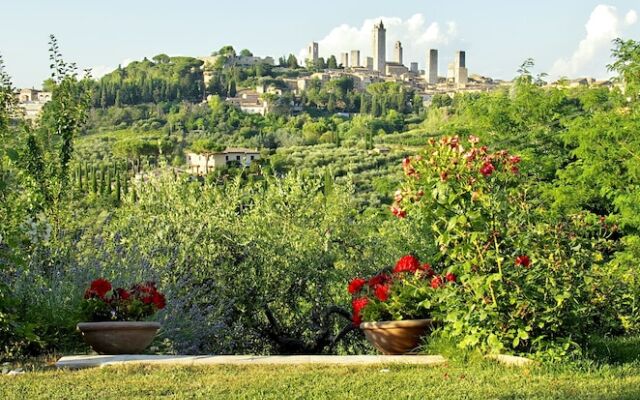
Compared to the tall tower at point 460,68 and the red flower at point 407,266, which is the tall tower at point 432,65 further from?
the red flower at point 407,266

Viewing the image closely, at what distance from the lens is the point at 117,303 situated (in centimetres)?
556

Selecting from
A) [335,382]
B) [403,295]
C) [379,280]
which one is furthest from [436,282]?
[335,382]

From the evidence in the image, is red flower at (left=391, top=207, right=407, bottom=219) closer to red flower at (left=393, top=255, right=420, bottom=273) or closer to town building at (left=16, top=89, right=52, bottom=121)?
red flower at (left=393, top=255, right=420, bottom=273)

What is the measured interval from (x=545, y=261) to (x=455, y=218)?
62 cm

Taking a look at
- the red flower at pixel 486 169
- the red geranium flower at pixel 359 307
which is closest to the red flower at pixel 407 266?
the red geranium flower at pixel 359 307

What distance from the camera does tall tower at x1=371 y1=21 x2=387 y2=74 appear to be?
623 feet

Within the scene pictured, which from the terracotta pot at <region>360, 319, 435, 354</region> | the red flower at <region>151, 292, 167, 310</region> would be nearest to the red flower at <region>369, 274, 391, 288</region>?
the terracotta pot at <region>360, 319, 435, 354</region>

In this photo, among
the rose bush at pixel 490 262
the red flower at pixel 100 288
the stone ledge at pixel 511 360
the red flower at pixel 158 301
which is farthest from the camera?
the red flower at pixel 158 301

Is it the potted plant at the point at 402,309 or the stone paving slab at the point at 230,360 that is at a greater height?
the potted plant at the point at 402,309

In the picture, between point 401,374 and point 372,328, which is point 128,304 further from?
point 401,374

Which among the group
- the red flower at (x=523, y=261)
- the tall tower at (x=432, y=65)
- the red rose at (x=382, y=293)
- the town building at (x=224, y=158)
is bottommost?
the town building at (x=224, y=158)

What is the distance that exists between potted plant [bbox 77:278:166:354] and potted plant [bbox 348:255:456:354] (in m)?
1.39

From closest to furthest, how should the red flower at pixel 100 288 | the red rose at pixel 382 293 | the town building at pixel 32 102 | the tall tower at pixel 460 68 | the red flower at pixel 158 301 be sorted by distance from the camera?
1. the red rose at pixel 382 293
2. the red flower at pixel 100 288
3. the red flower at pixel 158 301
4. the town building at pixel 32 102
5. the tall tower at pixel 460 68

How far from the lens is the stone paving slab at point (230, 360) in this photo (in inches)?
188
